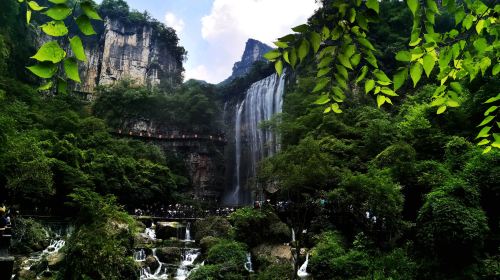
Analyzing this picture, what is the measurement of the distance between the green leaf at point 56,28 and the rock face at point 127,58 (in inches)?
1892

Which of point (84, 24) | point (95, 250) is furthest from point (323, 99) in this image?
point (95, 250)

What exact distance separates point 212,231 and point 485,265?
12.7 m

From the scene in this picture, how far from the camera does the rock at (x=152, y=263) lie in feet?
50.0

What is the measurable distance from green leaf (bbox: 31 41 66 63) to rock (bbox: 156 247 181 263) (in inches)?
636

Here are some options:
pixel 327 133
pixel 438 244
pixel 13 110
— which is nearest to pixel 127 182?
pixel 13 110

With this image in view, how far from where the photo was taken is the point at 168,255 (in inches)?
645

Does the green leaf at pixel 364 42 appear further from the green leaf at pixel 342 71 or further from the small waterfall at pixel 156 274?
the small waterfall at pixel 156 274

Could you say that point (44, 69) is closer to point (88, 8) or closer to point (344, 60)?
point (88, 8)

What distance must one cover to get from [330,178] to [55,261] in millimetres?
11149

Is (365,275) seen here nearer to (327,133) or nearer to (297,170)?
(297,170)

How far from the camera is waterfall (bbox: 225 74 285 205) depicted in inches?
1378

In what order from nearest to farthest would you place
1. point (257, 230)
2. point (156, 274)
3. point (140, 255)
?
→ point (156, 274) < point (257, 230) < point (140, 255)

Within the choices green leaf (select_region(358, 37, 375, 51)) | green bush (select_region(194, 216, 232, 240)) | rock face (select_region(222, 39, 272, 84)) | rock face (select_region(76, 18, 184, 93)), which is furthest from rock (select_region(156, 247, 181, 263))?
rock face (select_region(222, 39, 272, 84))

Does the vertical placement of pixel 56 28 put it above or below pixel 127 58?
below
